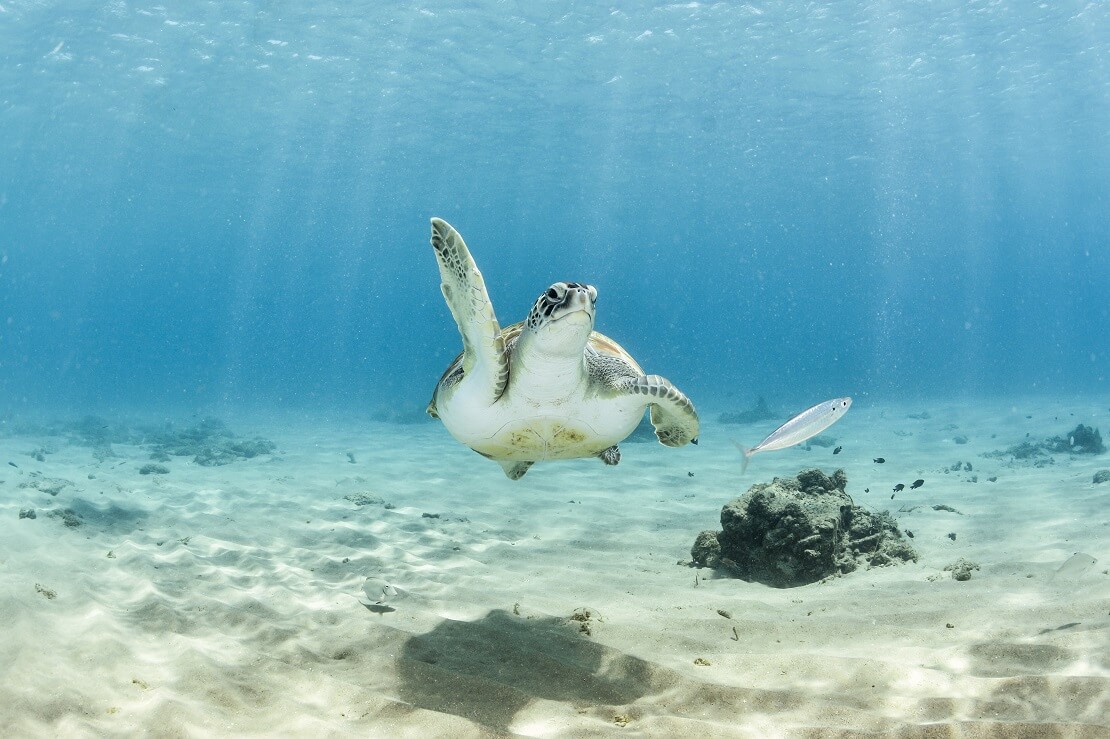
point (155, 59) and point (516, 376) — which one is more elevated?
point (155, 59)

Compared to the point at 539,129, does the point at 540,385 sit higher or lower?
lower

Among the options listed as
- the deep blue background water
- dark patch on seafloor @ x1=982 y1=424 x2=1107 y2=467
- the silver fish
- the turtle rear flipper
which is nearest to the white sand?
the turtle rear flipper

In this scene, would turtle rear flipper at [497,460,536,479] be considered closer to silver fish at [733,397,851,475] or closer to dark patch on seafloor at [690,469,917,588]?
dark patch on seafloor at [690,469,917,588]

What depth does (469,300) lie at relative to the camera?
3523 millimetres

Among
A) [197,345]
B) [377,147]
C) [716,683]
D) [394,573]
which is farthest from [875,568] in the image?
[197,345]

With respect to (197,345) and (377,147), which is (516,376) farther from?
(197,345)

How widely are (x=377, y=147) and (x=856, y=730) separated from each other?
40.5m

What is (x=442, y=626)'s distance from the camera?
4.27 metres

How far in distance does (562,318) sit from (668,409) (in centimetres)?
134

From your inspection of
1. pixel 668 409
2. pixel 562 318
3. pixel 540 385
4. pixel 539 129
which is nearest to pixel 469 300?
pixel 562 318

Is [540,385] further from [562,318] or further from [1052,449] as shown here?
[1052,449]

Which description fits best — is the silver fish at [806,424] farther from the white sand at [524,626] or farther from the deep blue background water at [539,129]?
the deep blue background water at [539,129]

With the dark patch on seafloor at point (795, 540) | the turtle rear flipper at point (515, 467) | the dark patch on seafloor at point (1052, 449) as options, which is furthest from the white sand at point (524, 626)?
the dark patch on seafloor at point (1052, 449)

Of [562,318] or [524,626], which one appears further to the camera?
[524,626]
